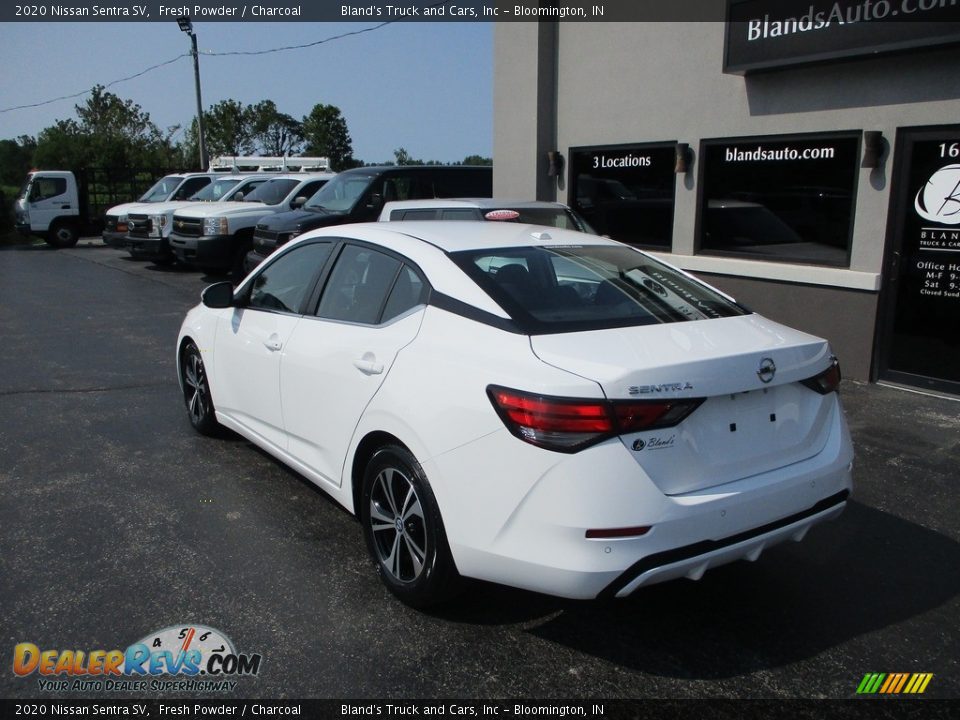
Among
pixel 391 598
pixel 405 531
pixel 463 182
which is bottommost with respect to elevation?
pixel 391 598

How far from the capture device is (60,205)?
74.8 ft

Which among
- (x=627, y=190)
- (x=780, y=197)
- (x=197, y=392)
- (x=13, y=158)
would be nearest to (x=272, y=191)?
(x=627, y=190)

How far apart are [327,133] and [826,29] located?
231 ft

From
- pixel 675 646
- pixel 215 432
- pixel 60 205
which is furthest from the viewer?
pixel 60 205

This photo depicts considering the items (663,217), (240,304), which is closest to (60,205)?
(663,217)

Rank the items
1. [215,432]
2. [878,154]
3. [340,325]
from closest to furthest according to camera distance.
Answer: [340,325], [215,432], [878,154]

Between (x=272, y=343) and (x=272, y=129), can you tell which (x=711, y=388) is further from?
(x=272, y=129)

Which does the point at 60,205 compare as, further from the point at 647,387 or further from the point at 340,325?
the point at 647,387

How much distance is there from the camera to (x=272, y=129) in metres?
73.0

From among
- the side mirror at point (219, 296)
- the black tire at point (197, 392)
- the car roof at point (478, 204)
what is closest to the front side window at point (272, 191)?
the car roof at point (478, 204)

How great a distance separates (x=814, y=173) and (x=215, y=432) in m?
5.93

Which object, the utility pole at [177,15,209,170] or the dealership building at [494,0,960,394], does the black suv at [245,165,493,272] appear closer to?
the dealership building at [494,0,960,394]

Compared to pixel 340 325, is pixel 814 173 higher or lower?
higher

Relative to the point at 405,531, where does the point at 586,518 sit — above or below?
above
